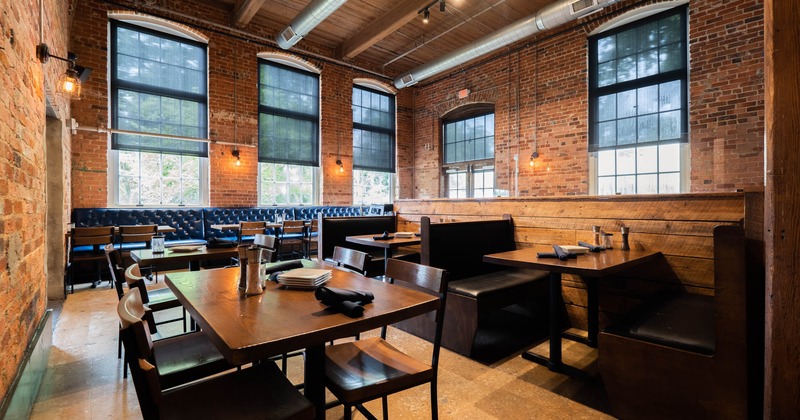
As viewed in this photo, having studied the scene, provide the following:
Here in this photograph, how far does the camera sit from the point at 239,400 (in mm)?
1268

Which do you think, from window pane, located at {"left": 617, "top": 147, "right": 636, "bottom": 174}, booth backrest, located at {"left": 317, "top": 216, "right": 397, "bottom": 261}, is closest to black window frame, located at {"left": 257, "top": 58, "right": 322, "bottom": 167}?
booth backrest, located at {"left": 317, "top": 216, "right": 397, "bottom": 261}

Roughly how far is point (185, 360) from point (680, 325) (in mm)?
2422

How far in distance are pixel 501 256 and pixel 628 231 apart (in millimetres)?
1086

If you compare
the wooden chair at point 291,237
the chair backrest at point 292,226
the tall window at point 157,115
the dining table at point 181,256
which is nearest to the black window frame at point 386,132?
the wooden chair at point 291,237

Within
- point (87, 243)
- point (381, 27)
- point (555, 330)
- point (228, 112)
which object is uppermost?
point (381, 27)

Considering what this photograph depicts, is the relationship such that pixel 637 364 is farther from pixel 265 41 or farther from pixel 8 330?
pixel 265 41

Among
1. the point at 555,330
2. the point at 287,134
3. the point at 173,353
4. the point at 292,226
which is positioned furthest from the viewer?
the point at 287,134

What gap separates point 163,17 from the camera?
6082 millimetres

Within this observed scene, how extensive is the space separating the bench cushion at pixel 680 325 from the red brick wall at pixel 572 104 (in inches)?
44.7

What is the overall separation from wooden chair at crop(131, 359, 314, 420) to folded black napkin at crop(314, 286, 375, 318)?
342mm

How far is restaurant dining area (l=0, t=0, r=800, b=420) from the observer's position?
4.56ft

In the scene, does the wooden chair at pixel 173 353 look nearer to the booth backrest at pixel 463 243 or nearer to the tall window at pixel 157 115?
the booth backrest at pixel 463 243

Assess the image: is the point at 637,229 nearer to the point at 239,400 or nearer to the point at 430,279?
the point at 430,279

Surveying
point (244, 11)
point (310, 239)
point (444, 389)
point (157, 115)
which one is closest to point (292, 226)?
point (310, 239)
